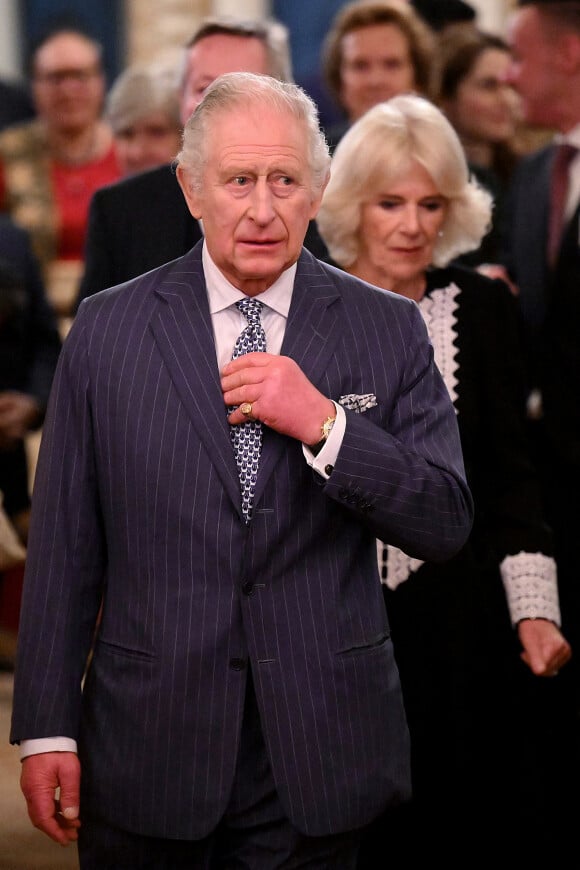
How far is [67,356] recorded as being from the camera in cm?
212

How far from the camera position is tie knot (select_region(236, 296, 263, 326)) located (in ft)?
7.04

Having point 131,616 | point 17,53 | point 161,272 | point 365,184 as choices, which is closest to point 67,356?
point 161,272

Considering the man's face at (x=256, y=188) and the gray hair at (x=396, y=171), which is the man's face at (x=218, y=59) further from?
the man's face at (x=256, y=188)

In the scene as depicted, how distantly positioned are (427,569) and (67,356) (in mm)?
1073

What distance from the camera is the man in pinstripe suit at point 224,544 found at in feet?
6.73

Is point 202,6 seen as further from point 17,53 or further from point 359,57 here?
point 359,57

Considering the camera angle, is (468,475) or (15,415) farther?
(15,415)

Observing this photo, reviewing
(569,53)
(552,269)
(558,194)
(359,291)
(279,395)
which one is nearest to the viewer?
(279,395)

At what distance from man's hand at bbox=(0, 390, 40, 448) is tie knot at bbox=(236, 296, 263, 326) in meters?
2.17

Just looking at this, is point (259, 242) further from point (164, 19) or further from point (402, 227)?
point (164, 19)

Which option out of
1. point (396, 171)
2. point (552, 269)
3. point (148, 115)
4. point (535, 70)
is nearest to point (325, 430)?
point (396, 171)

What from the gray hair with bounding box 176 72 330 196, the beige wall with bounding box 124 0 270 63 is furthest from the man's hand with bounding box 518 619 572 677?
the beige wall with bounding box 124 0 270 63

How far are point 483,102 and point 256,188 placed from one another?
318 centimetres

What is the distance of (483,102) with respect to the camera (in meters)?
5.05
